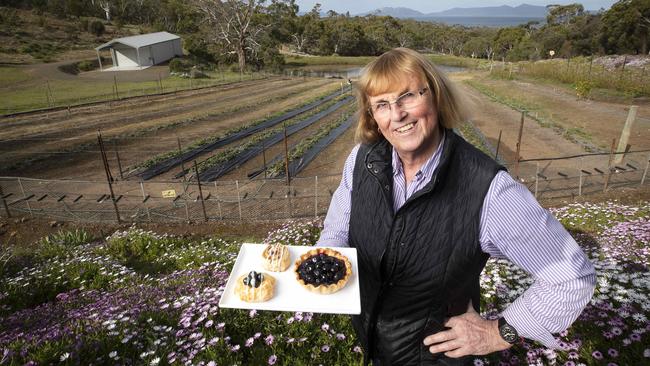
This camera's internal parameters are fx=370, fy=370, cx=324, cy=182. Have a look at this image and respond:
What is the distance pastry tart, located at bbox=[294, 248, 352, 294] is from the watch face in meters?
0.93

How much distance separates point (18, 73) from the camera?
40031 millimetres

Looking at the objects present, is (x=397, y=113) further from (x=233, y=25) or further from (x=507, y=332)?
(x=233, y=25)

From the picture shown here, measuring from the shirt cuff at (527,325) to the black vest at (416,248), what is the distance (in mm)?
258

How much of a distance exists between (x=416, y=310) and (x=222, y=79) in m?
47.8

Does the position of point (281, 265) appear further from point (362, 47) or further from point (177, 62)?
point (362, 47)

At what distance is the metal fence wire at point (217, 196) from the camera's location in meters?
13.7

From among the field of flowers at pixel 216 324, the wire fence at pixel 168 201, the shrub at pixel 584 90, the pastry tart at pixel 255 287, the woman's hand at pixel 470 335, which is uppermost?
the pastry tart at pixel 255 287

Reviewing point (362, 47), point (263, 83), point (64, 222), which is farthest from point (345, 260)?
point (362, 47)

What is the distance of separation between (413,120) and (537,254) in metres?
0.94

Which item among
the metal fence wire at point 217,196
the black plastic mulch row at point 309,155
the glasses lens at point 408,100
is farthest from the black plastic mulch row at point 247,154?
the glasses lens at point 408,100

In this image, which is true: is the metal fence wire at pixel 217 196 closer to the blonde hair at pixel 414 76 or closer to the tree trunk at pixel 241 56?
the blonde hair at pixel 414 76

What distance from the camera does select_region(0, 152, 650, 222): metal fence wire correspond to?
1366cm

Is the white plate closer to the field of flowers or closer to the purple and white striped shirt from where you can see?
the purple and white striped shirt

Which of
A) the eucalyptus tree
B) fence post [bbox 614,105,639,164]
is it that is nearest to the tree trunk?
the eucalyptus tree
